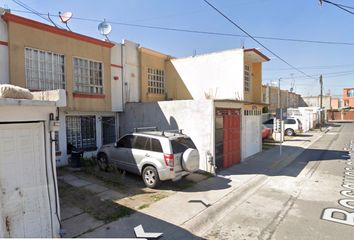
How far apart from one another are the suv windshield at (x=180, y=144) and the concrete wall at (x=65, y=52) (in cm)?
519

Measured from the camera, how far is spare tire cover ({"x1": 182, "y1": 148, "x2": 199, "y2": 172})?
858 centimetres

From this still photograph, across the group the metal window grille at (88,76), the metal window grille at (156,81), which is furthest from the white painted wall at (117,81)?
the metal window grille at (156,81)

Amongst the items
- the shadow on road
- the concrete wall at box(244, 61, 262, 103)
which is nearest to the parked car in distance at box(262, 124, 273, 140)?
the shadow on road

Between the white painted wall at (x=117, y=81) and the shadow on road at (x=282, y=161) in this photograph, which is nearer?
the shadow on road at (x=282, y=161)

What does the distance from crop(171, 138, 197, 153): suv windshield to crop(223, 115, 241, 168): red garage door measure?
129 inches

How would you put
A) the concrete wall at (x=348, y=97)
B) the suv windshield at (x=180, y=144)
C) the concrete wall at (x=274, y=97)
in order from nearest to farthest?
the suv windshield at (x=180, y=144) < the concrete wall at (x=274, y=97) < the concrete wall at (x=348, y=97)

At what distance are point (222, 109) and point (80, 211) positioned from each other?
714 cm

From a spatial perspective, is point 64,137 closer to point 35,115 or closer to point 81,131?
point 81,131

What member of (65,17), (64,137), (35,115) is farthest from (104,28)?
(35,115)

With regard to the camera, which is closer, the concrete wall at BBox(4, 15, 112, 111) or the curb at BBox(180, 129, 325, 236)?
the curb at BBox(180, 129, 325, 236)

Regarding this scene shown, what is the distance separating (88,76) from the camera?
12211mm

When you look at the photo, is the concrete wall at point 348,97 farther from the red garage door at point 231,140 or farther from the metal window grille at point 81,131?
the metal window grille at point 81,131

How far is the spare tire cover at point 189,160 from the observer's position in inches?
338

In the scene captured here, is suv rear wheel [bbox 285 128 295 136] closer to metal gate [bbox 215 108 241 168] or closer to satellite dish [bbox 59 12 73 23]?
metal gate [bbox 215 108 241 168]
